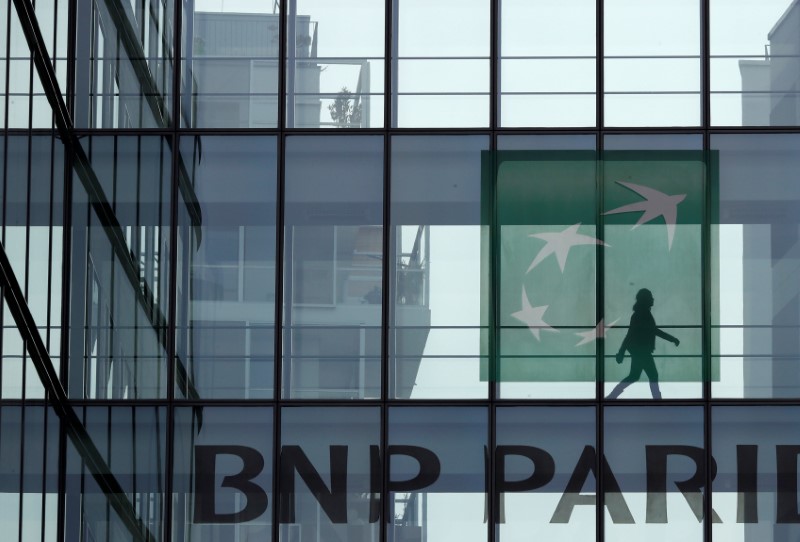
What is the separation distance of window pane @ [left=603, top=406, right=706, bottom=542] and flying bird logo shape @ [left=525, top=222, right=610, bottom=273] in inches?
78.3

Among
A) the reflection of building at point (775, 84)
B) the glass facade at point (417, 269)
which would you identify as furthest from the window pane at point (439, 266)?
the reflection of building at point (775, 84)

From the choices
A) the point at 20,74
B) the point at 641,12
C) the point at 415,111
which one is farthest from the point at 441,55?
the point at 20,74

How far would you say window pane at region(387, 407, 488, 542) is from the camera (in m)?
17.9

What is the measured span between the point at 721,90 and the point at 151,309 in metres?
7.57

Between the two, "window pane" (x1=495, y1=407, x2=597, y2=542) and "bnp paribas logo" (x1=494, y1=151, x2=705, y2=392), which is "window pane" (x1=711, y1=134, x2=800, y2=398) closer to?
"bnp paribas logo" (x1=494, y1=151, x2=705, y2=392)

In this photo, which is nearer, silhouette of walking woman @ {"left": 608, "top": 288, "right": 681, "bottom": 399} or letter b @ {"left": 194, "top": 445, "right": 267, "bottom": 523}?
letter b @ {"left": 194, "top": 445, "right": 267, "bottom": 523}

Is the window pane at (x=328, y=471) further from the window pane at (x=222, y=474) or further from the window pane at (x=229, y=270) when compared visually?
the window pane at (x=229, y=270)

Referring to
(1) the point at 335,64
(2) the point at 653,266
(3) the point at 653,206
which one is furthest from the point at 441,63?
(2) the point at 653,266

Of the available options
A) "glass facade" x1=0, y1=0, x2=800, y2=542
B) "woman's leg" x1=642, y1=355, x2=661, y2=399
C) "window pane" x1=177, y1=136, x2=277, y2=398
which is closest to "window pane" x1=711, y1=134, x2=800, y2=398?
"glass facade" x1=0, y1=0, x2=800, y2=542

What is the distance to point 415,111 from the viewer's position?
18.7 metres

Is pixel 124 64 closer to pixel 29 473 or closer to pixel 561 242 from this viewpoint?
pixel 29 473

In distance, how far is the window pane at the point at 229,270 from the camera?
18281 millimetres

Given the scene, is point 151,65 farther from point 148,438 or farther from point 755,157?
point 755,157

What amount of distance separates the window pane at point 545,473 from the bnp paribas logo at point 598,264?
53cm
